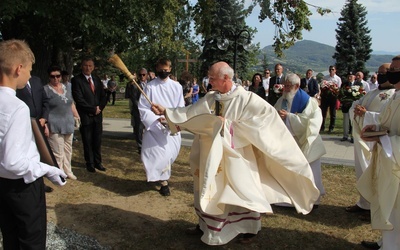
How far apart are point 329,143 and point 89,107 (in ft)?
23.4

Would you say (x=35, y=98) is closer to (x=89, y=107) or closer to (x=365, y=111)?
(x=89, y=107)

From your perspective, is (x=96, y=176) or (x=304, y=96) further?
(x=96, y=176)

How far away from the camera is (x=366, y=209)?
17.8 feet

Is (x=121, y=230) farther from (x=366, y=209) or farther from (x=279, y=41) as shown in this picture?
(x=279, y=41)

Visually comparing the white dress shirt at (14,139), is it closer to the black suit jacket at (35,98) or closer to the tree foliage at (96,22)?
the black suit jacket at (35,98)

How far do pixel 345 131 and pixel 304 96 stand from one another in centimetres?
638

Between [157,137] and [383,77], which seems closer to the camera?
[383,77]

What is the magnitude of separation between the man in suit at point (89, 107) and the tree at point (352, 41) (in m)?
40.6

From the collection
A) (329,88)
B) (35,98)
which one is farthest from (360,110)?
(329,88)

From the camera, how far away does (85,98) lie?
23.1ft

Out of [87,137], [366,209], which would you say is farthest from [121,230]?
[366,209]

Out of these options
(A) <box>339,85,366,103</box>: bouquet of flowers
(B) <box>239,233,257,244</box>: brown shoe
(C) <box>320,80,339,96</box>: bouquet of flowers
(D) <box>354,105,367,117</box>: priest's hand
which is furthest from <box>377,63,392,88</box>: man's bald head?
(C) <box>320,80,339,96</box>: bouquet of flowers

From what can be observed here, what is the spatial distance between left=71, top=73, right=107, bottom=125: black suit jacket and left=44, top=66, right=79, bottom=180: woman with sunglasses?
30 centimetres

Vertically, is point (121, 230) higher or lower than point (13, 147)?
lower
